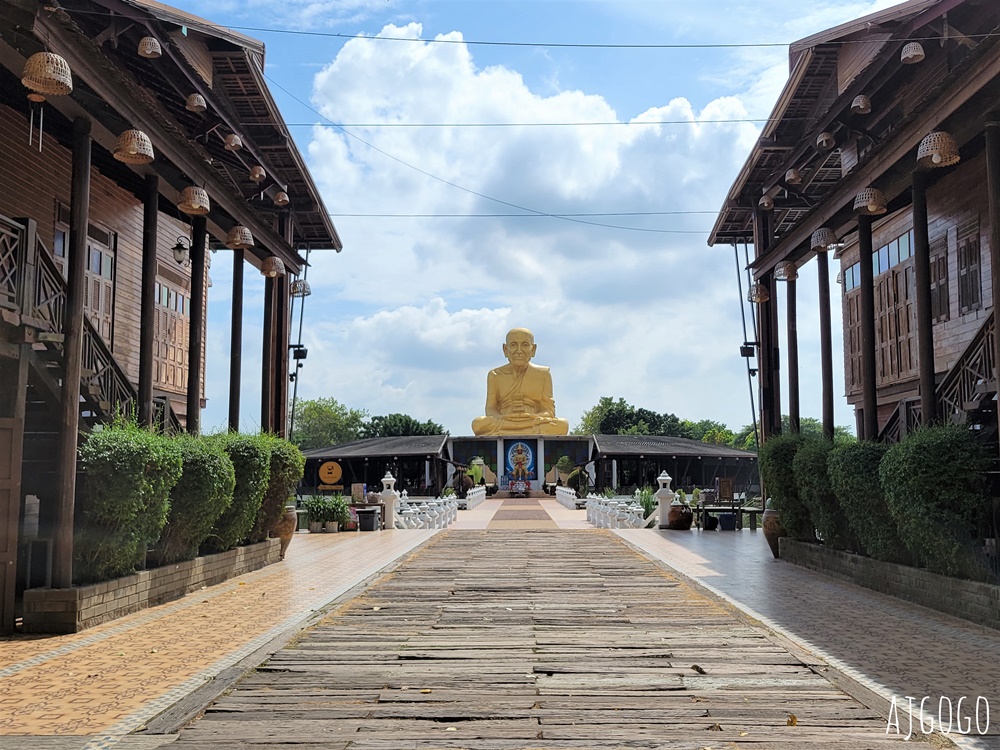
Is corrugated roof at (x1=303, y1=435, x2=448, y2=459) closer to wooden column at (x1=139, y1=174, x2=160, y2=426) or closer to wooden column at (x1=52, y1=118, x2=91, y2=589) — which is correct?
wooden column at (x1=139, y1=174, x2=160, y2=426)

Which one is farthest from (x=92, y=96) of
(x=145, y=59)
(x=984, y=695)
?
(x=984, y=695)

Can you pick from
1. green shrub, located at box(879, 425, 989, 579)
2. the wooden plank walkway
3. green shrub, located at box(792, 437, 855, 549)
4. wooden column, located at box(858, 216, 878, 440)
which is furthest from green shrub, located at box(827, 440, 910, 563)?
the wooden plank walkway

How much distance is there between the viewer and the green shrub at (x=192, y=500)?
11547 mm

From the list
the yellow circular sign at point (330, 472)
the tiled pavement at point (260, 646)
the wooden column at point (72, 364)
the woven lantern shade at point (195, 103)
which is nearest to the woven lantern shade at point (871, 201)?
the tiled pavement at point (260, 646)

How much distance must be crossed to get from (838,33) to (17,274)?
13.1m

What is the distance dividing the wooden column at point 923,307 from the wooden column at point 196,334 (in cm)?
1032

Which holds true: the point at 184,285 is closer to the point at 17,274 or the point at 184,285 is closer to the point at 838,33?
the point at 17,274

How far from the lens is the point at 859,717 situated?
18.8ft

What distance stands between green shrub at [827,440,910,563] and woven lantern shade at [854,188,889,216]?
11.7 ft

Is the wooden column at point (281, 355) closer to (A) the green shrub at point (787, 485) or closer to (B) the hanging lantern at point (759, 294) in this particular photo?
(B) the hanging lantern at point (759, 294)

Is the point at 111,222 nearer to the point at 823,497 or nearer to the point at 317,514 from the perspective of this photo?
the point at 317,514

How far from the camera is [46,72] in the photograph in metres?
8.59

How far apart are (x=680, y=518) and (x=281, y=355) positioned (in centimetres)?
1052

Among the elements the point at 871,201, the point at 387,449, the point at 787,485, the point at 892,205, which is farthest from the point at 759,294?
the point at 387,449
